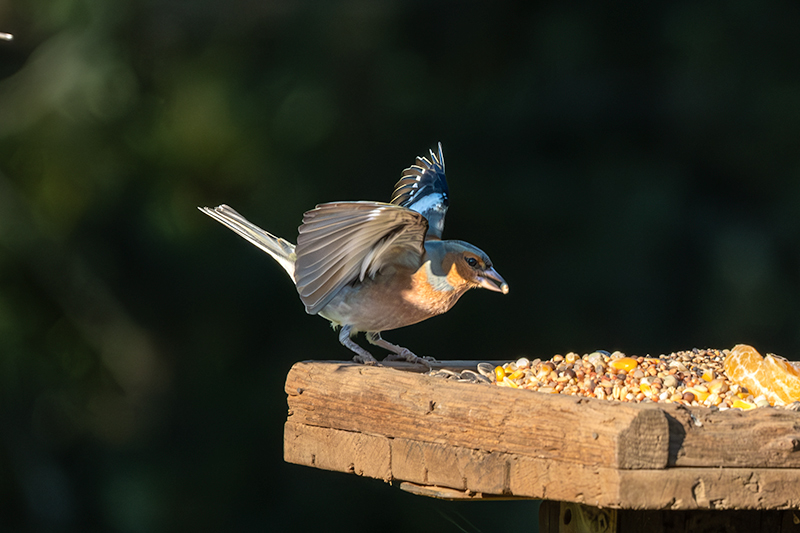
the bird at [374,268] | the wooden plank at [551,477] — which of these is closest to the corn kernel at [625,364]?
the bird at [374,268]

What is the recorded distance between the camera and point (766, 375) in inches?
84.4

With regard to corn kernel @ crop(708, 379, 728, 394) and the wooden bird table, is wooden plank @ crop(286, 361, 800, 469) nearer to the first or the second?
the wooden bird table

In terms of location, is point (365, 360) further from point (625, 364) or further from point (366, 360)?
point (625, 364)

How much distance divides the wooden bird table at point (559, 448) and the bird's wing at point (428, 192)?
843 mm

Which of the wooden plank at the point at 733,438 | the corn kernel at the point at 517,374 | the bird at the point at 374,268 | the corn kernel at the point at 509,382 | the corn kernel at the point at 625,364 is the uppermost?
the bird at the point at 374,268

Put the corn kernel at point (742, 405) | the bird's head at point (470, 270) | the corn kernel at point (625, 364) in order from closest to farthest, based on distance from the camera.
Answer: the corn kernel at point (742, 405), the corn kernel at point (625, 364), the bird's head at point (470, 270)

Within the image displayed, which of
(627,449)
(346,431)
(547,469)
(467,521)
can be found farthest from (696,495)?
(467,521)

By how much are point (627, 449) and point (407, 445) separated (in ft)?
1.74

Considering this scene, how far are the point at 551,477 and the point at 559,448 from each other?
6 cm

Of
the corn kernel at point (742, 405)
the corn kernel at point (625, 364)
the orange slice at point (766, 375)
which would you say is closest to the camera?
the corn kernel at point (742, 405)

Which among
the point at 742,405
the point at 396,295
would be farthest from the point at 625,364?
the point at 396,295

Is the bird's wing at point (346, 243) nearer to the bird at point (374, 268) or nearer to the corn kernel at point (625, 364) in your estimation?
the bird at point (374, 268)

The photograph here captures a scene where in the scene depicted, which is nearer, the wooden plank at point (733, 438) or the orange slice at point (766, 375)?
the wooden plank at point (733, 438)

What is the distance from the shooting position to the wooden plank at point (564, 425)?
1.57 metres
